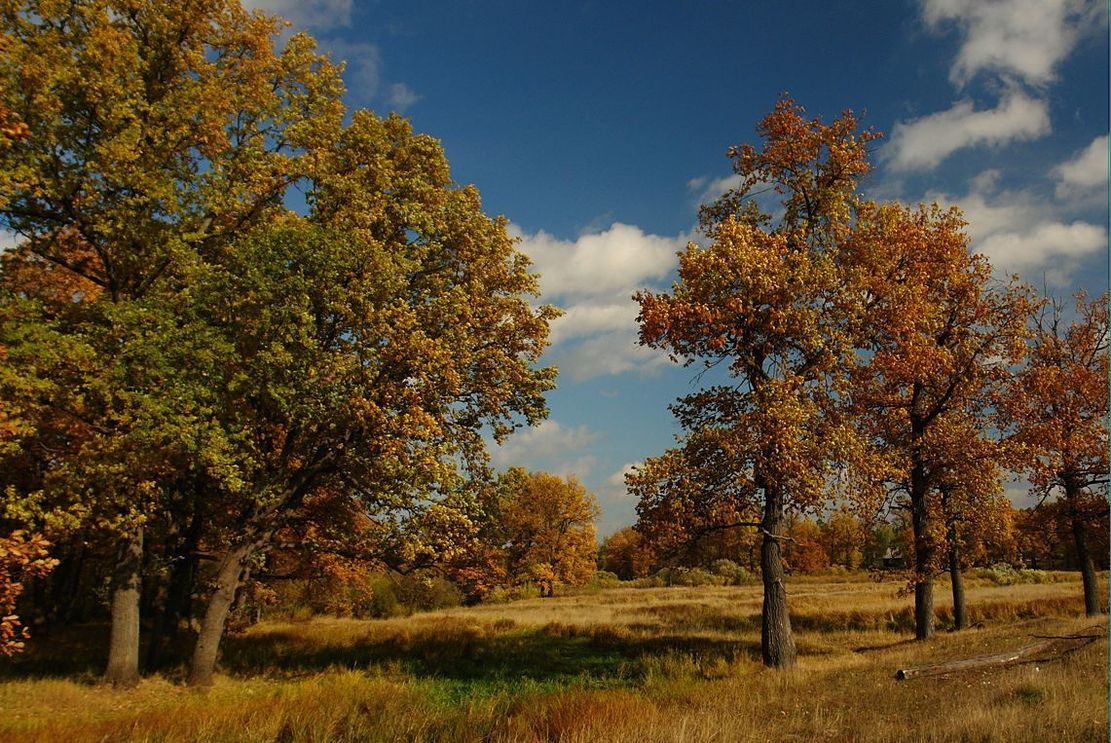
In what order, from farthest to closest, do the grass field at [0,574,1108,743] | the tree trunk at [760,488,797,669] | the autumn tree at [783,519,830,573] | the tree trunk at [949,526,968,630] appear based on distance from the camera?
1. the autumn tree at [783,519,830,573]
2. the tree trunk at [949,526,968,630]
3. the tree trunk at [760,488,797,669]
4. the grass field at [0,574,1108,743]

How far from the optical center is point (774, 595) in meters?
16.4

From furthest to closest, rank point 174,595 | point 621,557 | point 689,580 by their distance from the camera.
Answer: point 621,557, point 689,580, point 174,595

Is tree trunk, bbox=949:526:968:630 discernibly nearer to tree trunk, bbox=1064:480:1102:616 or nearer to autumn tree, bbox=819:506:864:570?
tree trunk, bbox=1064:480:1102:616

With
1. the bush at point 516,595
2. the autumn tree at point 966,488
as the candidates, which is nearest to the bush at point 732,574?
the bush at point 516,595

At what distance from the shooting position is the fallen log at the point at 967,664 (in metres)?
12.6

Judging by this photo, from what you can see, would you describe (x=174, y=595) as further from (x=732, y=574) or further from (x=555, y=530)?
(x=732, y=574)

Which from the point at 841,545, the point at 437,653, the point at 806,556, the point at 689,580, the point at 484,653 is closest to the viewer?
the point at 437,653

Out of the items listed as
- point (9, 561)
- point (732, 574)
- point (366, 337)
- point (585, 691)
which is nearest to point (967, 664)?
point (585, 691)

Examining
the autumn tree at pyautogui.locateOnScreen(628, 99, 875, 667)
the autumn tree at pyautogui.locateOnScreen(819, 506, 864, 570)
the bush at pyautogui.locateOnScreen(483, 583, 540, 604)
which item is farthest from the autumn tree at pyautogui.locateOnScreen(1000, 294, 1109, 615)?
the autumn tree at pyautogui.locateOnScreen(819, 506, 864, 570)

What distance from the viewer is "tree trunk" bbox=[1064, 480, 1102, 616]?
2367 cm

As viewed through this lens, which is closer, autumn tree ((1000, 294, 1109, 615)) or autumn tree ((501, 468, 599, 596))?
autumn tree ((1000, 294, 1109, 615))

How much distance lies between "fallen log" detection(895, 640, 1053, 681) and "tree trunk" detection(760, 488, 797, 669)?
3433 mm

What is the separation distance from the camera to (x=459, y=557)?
1775cm

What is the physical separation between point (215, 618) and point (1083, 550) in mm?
31467
